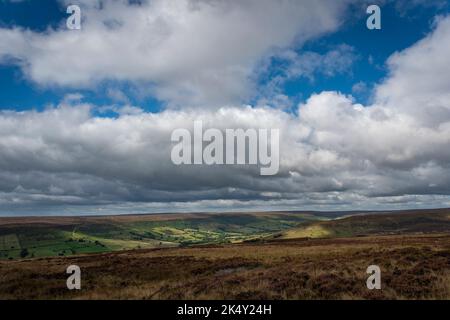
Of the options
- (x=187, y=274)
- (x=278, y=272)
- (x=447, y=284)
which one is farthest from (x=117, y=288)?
(x=447, y=284)
